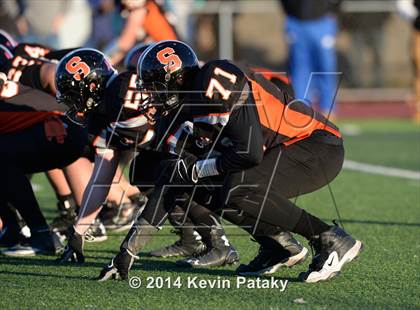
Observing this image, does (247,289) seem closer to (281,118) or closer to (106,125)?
(281,118)

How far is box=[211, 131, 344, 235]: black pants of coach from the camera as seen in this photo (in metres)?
4.57

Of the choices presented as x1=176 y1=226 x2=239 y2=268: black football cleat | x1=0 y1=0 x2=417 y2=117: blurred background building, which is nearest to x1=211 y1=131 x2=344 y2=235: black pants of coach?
x1=176 y1=226 x2=239 y2=268: black football cleat

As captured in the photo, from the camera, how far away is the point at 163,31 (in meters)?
8.54

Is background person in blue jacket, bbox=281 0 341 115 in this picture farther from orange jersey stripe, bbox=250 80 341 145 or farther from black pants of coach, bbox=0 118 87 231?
orange jersey stripe, bbox=250 80 341 145

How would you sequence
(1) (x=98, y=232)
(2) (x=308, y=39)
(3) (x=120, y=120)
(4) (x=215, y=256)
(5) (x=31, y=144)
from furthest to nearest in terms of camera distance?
(2) (x=308, y=39), (1) (x=98, y=232), (5) (x=31, y=144), (4) (x=215, y=256), (3) (x=120, y=120)

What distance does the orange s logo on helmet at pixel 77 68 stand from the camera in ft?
16.4

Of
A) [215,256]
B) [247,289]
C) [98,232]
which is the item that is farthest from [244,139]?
[98,232]

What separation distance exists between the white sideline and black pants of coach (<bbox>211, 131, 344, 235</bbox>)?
12.2ft

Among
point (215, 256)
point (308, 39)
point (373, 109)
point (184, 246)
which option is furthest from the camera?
point (373, 109)

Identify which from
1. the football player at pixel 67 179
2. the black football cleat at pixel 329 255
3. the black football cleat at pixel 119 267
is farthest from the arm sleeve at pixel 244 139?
the football player at pixel 67 179

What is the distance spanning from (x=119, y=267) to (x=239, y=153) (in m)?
0.80

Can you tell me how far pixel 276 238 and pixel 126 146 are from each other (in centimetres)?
95

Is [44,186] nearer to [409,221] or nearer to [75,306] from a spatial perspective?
[409,221]

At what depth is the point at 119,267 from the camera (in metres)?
4.64
